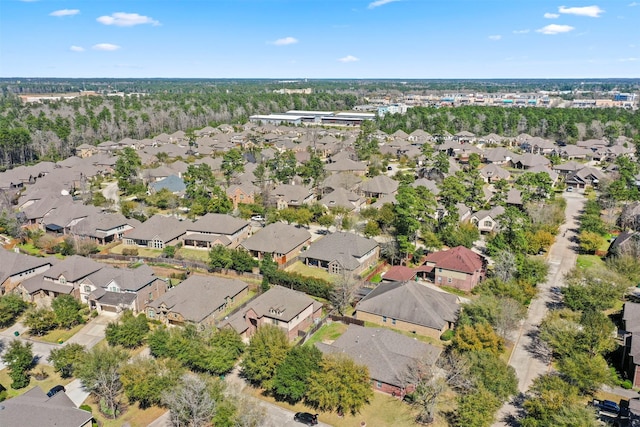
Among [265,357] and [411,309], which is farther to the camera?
[411,309]

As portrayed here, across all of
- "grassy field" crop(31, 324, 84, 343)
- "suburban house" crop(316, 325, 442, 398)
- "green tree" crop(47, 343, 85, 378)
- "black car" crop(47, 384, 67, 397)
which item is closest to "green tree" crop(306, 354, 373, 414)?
"suburban house" crop(316, 325, 442, 398)

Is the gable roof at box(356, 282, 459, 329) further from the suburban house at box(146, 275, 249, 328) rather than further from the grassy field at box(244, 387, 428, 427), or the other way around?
the suburban house at box(146, 275, 249, 328)

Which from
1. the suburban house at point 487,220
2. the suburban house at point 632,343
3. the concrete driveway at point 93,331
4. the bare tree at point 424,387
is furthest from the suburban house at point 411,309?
the suburban house at point 487,220

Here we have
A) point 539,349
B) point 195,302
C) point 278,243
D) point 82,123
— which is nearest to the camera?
point 539,349

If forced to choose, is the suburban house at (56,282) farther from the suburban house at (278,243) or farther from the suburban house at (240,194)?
the suburban house at (240,194)

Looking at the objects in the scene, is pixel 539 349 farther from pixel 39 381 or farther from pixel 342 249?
pixel 39 381

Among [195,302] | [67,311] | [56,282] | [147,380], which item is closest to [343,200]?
[195,302]

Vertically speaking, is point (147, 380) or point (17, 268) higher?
point (17, 268)

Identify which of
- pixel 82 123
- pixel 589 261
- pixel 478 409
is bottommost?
pixel 589 261
